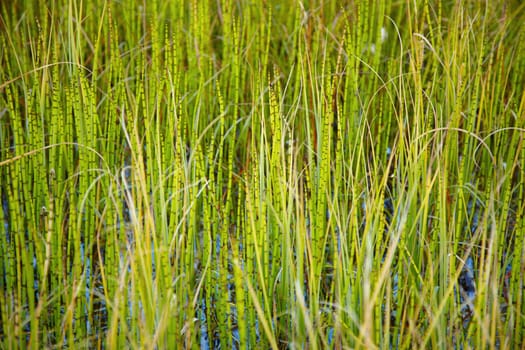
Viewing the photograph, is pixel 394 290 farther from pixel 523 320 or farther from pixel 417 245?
pixel 523 320

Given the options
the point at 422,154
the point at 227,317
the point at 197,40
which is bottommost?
the point at 227,317

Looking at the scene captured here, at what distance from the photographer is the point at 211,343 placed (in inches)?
66.2

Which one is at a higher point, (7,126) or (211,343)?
(7,126)

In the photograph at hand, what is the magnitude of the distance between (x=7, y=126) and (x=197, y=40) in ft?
2.47

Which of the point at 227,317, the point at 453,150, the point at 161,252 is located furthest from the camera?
the point at 453,150

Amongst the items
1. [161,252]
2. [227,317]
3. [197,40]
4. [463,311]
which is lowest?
[463,311]

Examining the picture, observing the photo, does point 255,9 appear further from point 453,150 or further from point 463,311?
point 463,311

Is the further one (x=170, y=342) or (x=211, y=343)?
(x=211, y=343)

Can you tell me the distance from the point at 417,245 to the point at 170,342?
0.76 meters

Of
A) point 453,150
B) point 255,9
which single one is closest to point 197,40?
point 255,9

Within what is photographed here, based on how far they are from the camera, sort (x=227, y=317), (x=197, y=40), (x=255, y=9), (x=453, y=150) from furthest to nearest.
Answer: (x=255, y=9) → (x=197, y=40) → (x=453, y=150) → (x=227, y=317)

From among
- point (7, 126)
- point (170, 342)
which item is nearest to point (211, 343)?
point (170, 342)

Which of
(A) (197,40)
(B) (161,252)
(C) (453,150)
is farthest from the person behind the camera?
(A) (197,40)

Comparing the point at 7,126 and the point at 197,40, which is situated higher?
the point at 197,40
